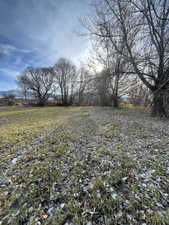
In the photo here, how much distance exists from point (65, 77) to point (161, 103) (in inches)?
1081

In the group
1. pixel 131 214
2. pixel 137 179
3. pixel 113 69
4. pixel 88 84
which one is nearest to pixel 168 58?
pixel 113 69

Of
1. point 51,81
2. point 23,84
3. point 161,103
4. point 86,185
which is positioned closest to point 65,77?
point 51,81

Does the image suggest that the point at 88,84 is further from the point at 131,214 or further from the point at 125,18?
the point at 131,214

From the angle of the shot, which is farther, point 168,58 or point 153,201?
point 168,58

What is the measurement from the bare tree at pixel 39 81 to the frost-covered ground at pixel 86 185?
1159 inches

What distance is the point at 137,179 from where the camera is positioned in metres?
2.14

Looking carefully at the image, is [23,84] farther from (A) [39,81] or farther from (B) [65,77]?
(B) [65,77]

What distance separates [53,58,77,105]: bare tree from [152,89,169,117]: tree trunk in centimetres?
2472

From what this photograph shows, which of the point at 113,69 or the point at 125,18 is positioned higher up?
the point at 125,18

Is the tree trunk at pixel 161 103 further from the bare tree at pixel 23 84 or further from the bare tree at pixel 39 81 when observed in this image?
the bare tree at pixel 23 84

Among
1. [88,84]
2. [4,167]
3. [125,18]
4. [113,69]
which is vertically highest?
[125,18]

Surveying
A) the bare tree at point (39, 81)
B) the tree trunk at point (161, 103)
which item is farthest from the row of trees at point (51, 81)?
the tree trunk at point (161, 103)

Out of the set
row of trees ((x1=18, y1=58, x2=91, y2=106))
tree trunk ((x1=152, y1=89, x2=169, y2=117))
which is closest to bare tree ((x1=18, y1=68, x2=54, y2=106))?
row of trees ((x1=18, y1=58, x2=91, y2=106))

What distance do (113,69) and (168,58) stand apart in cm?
350
